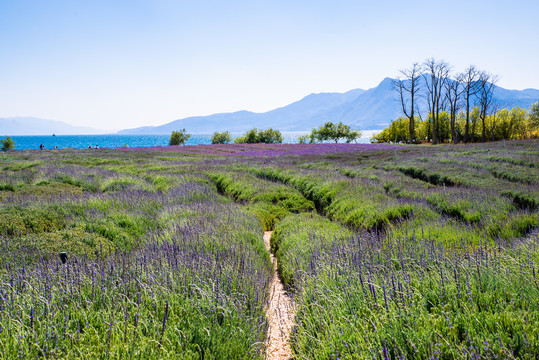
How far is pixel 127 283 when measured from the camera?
348 cm

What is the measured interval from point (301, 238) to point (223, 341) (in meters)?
3.80

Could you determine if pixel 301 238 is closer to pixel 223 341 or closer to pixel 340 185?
pixel 223 341

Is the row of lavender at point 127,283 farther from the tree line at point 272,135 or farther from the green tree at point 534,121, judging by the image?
the green tree at point 534,121

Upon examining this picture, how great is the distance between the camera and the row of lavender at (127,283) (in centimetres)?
258

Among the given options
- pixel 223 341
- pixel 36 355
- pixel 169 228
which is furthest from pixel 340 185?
pixel 36 355

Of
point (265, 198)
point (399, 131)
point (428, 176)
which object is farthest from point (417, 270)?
point (399, 131)

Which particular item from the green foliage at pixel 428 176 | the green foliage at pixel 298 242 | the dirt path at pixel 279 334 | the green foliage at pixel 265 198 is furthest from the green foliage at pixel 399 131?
the dirt path at pixel 279 334

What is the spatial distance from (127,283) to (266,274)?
2141 millimetres

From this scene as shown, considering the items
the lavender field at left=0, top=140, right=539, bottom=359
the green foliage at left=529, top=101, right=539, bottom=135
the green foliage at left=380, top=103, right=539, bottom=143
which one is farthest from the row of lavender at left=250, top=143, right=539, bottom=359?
the green foliage at left=529, top=101, right=539, bottom=135

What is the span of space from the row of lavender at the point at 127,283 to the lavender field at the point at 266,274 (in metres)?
0.03

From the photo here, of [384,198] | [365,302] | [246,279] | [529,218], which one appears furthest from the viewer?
[384,198]

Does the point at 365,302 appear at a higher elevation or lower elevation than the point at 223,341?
higher

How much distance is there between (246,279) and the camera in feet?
13.3

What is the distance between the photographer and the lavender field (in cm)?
250
